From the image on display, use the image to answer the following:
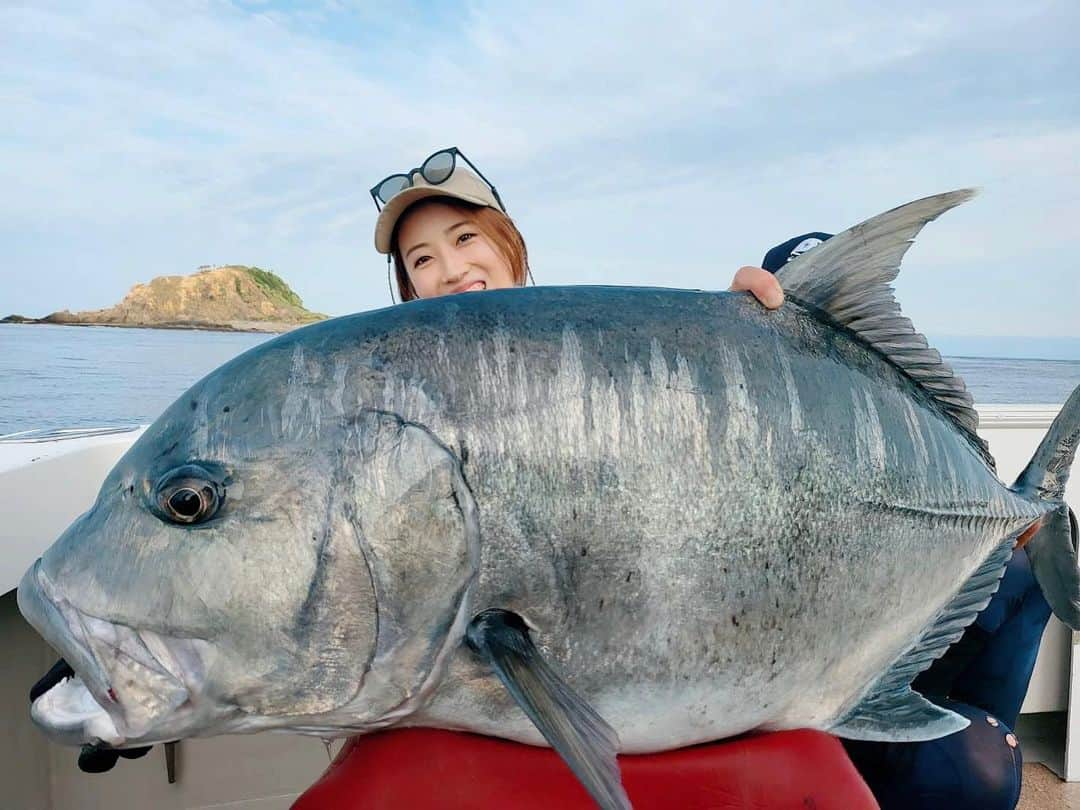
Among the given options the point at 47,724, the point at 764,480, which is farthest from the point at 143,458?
the point at 764,480

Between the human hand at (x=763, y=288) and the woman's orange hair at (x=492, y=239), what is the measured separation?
3.87ft

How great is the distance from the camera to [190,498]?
4.11ft

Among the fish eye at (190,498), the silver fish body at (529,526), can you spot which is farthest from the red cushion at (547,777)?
the fish eye at (190,498)

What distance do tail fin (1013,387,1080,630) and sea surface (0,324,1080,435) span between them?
207 cm

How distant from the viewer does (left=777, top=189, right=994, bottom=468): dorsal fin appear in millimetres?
1704

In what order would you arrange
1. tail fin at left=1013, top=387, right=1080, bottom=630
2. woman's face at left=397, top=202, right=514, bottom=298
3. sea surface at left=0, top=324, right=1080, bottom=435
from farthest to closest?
1. sea surface at left=0, top=324, right=1080, bottom=435
2. woman's face at left=397, top=202, right=514, bottom=298
3. tail fin at left=1013, top=387, right=1080, bottom=630

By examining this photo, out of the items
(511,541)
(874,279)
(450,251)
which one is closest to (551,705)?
(511,541)

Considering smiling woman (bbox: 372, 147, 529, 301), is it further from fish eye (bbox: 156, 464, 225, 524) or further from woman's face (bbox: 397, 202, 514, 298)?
fish eye (bbox: 156, 464, 225, 524)

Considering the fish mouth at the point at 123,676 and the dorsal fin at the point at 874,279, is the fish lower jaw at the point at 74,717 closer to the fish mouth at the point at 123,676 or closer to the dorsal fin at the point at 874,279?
the fish mouth at the point at 123,676

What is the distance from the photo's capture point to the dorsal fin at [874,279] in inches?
67.1

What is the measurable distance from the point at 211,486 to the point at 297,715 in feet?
1.22

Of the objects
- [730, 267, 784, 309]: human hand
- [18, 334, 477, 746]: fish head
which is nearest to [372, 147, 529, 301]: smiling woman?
[730, 267, 784, 309]: human hand

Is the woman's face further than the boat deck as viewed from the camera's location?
No

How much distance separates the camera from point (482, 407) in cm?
134
